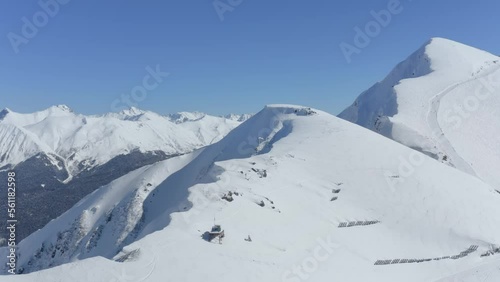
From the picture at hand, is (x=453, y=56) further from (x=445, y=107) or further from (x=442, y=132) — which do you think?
(x=442, y=132)

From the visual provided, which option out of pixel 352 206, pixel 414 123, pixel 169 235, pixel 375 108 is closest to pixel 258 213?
pixel 169 235

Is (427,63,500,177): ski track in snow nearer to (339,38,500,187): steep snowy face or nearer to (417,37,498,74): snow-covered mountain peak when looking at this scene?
(339,38,500,187): steep snowy face

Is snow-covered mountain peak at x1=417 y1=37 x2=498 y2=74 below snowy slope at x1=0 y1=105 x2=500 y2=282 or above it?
above

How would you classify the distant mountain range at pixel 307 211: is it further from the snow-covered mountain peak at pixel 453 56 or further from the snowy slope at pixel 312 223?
the snow-covered mountain peak at pixel 453 56

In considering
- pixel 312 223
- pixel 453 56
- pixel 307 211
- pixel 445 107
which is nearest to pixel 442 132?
pixel 445 107

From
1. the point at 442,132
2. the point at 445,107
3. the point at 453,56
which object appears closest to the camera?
the point at 442,132

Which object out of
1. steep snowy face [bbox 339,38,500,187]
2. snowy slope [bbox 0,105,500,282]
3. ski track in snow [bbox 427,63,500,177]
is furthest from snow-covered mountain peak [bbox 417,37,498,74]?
snowy slope [bbox 0,105,500,282]
